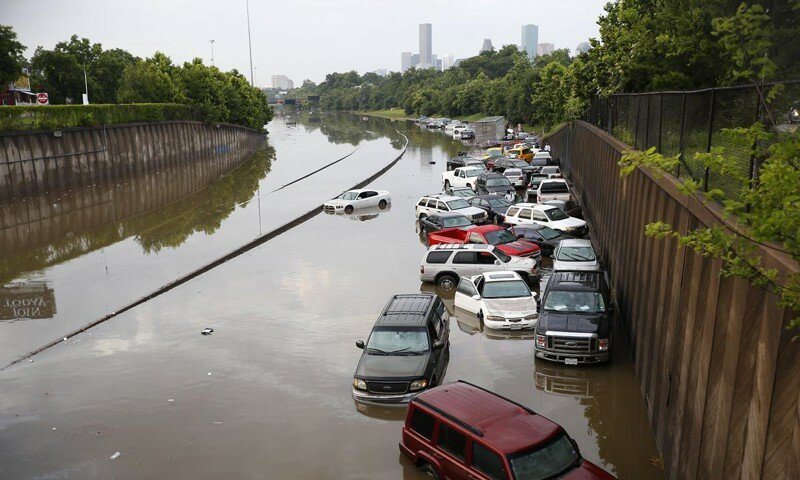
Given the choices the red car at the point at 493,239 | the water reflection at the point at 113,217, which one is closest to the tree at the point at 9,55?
the water reflection at the point at 113,217

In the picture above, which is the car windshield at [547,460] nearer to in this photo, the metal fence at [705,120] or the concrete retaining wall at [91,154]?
the metal fence at [705,120]

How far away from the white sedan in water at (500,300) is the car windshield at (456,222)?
9.67m

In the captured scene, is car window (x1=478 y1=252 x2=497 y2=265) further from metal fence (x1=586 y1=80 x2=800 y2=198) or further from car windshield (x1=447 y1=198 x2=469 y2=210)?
car windshield (x1=447 y1=198 x2=469 y2=210)

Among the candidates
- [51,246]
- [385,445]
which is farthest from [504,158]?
[385,445]

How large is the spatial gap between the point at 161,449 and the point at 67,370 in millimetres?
5858

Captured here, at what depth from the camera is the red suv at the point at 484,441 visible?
9.48m

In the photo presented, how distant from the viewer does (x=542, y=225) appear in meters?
28.5

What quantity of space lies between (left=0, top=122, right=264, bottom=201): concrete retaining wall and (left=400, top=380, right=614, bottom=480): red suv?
4471 cm

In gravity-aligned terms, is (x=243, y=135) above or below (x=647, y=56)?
below

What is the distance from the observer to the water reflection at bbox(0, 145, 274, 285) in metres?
33.2

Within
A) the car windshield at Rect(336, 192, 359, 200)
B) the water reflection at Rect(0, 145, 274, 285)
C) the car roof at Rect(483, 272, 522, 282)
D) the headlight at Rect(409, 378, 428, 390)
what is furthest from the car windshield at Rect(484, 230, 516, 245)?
the water reflection at Rect(0, 145, 274, 285)

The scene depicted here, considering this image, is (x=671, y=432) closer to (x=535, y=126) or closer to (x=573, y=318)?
(x=573, y=318)

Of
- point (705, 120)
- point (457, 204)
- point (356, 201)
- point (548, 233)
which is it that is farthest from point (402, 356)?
point (356, 201)

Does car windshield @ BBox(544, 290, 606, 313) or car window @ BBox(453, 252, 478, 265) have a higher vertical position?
car windshield @ BBox(544, 290, 606, 313)
